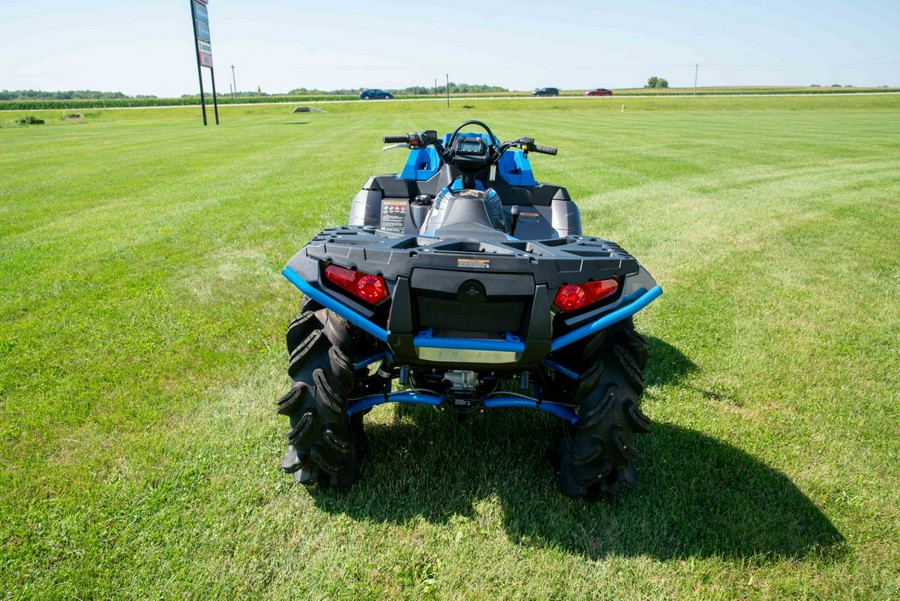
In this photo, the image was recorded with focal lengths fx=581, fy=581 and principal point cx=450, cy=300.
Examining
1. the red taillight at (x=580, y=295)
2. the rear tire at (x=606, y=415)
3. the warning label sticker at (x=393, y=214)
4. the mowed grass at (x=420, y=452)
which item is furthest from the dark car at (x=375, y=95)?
the red taillight at (x=580, y=295)

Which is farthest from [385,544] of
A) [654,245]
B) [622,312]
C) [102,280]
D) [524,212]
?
[654,245]

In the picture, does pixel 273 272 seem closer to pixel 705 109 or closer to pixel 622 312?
pixel 622 312

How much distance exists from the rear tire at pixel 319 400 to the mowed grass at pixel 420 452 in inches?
8.5

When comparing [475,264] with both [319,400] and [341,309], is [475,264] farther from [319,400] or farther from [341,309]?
[319,400]

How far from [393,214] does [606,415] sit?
108 inches

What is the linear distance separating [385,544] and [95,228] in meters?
7.91

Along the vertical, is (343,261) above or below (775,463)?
above

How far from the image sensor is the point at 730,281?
6.57 meters

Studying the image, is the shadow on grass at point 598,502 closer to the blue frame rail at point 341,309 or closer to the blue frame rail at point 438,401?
the blue frame rail at point 438,401

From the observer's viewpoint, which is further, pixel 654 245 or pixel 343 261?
pixel 654 245

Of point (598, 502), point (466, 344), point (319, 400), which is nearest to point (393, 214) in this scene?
point (319, 400)

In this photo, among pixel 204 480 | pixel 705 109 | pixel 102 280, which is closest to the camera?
pixel 204 480

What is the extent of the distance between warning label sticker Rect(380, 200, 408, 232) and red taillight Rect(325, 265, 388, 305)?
2192 millimetres

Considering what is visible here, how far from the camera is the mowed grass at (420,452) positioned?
8.34 ft
